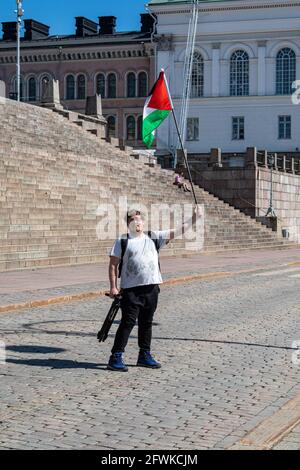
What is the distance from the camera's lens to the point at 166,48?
75.1 metres

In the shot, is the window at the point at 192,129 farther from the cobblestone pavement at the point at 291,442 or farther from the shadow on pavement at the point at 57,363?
the cobblestone pavement at the point at 291,442

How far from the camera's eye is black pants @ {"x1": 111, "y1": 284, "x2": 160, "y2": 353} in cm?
888

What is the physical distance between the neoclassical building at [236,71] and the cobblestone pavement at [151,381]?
197 feet

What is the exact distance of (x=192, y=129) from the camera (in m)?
75.1

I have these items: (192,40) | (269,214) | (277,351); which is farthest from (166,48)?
A: (277,351)

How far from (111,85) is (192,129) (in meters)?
9.07

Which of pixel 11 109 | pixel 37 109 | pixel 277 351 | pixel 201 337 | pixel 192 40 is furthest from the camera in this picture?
pixel 192 40

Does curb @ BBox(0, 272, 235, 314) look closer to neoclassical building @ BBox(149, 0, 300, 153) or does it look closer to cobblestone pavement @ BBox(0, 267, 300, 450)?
cobblestone pavement @ BBox(0, 267, 300, 450)

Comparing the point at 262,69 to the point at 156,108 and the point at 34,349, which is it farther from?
the point at 34,349

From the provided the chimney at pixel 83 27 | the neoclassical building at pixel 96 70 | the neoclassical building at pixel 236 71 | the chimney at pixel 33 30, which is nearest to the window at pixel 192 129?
the neoclassical building at pixel 236 71

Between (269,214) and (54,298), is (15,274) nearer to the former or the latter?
(54,298)

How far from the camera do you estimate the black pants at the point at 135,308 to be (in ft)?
29.1

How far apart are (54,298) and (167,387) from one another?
7.46 m

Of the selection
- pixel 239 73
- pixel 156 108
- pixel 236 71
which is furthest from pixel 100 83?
pixel 156 108
